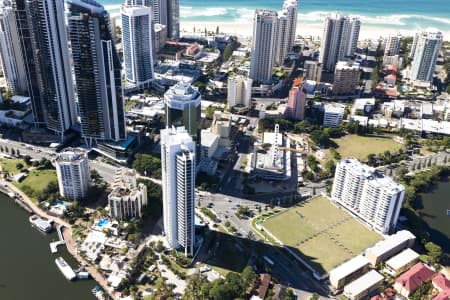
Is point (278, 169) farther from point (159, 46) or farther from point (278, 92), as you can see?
point (159, 46)

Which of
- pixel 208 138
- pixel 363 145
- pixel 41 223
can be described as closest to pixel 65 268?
pixel 41 223

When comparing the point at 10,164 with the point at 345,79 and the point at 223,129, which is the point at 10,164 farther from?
the point at 345,79

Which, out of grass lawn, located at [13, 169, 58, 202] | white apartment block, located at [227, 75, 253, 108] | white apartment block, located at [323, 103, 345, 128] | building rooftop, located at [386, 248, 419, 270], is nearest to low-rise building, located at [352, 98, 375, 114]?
white apartment block, located at [323, 103, 345, 128]

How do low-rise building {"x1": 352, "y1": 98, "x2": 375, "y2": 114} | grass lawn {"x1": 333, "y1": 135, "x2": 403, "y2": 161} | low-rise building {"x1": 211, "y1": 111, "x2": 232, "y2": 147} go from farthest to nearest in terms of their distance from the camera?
low-rise building {"x1": 352, "y1": 98, "x2": 375, "y2": 114} → grass lawn {"x1": 333, "y1": 135, "x2": 403, "y2": 161} → low-rise building {"x1": 211, "y1": 111, "x2": 232, "y2": 147}

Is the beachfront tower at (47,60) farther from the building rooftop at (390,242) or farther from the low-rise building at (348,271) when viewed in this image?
the building rooftop at (390,242)

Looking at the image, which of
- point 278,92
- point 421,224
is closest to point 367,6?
point 278,92

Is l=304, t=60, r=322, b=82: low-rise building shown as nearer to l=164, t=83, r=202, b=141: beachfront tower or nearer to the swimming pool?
l=164, t=83, r=202, b=141: beachfront tower

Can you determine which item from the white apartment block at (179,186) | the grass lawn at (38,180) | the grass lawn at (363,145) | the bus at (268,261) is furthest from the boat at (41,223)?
the grass lawn at (363,145)
